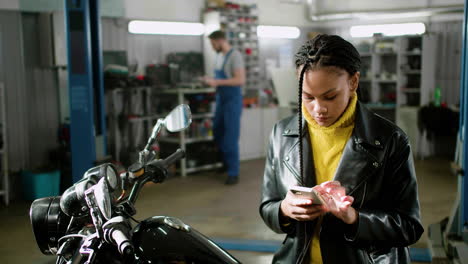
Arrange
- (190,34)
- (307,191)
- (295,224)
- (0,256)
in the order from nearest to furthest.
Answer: (307,191)
(295,224)
(0,256)
(190,34)

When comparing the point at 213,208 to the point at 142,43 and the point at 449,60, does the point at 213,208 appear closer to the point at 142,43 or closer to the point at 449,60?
the point at 142,43

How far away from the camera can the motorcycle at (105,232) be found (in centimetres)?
116

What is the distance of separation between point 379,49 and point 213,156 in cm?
329

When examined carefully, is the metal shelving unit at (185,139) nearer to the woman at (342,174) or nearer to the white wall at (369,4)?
the white wall at (369,4)

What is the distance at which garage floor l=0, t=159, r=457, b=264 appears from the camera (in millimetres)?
3957

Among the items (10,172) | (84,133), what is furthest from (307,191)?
(10,172)

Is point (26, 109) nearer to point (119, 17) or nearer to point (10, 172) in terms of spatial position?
point (10, 172)

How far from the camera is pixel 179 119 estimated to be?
60.3 inches

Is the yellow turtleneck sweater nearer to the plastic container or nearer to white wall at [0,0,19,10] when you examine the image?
the plastic container

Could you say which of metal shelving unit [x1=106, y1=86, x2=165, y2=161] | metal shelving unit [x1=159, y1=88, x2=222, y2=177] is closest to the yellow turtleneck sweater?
metal shelving unit [x1=106, y1=86, x2=165, y2=161]

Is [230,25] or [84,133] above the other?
[230,25]

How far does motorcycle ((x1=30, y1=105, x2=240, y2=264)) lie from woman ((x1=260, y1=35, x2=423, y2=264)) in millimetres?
253

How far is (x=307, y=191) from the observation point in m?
1.17

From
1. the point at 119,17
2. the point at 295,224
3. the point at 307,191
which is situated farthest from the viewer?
the point at 119,17
